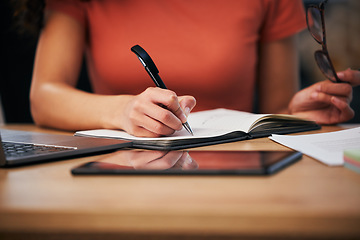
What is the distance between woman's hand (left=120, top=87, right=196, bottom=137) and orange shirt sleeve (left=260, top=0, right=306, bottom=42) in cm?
71

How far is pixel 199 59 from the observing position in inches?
42.3

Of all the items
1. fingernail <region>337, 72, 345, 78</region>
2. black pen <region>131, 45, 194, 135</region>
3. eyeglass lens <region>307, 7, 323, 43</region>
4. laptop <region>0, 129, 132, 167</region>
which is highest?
eyeglass lens <region>307, 7, 323, 43</region>

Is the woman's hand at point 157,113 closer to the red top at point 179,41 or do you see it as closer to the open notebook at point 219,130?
the open notebook at point 219,130

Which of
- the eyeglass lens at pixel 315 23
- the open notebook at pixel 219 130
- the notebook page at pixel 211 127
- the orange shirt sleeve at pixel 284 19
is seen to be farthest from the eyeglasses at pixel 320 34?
the orange shirt sleeve at pixel 284 19

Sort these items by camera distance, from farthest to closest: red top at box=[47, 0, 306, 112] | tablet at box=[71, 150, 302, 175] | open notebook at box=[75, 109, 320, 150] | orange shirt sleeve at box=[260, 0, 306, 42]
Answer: orange shirt sleeve at box=[260, 0, 306, 42] → red top at box=[47, 0, 306, 112] → open notebook at box=[75, 109, 320, 150] → tablet at box=[71, 150, 302, 175]

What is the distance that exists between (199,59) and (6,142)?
25.1 inches

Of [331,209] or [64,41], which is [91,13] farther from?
[331,209]

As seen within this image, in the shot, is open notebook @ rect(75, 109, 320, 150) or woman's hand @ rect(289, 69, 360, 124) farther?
woman's hand @ rect(289, 69, 360, 124)

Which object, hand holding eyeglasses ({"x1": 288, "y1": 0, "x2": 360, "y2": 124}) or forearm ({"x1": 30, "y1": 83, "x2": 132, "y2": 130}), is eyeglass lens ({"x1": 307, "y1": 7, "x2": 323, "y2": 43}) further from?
forearm ({"x1": 30, "y1": 83, "x2": 132, "y2": 130})

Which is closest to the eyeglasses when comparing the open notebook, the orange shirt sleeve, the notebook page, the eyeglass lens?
the eyeglass lens

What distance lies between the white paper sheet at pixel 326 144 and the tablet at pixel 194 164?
0.04m

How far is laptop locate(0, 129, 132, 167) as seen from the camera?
445 mm

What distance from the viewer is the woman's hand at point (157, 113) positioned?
0.57 meters

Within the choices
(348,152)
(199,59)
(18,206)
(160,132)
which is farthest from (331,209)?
(199,59)
